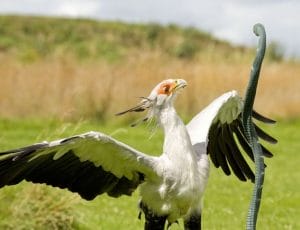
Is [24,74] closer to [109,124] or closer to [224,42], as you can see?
[109,124]

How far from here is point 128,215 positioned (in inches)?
376

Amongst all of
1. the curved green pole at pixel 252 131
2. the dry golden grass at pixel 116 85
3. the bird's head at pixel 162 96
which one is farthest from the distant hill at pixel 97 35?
the curved green pole at pixel 252 131

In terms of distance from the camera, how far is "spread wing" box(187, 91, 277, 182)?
6.06 m

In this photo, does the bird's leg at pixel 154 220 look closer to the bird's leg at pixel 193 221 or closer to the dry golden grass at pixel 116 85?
the bird's leg at pixel 193 221

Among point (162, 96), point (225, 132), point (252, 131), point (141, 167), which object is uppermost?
point (252, 131)

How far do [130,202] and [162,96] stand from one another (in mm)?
5211

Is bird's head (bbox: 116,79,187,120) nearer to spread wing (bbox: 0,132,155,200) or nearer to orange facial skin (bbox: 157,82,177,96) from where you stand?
orange facial skin (bbox: 157,82,177,96)

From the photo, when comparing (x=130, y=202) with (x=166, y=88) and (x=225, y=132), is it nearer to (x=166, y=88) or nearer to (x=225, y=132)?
(x=225, y=132)

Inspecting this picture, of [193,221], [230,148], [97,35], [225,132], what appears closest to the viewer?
[193,221]

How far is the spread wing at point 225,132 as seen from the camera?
606cm

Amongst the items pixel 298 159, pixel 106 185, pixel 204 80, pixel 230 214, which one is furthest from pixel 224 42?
pixel 106 185

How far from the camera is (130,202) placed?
34.6 feet

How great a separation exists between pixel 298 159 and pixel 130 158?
32.3 feet

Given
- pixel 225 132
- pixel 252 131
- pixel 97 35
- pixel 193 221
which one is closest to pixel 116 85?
pixel 225 132
